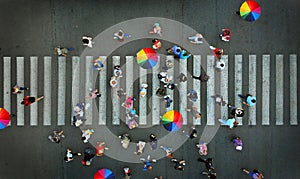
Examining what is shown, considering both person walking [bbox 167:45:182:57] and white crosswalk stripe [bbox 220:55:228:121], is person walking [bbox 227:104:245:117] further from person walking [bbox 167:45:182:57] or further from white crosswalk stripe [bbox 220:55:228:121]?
person walking [bbox 167:45:182:57]

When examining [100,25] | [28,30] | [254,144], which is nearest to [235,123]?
[254,144]

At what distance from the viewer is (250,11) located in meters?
11.7

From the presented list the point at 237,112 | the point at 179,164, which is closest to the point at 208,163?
the point at 179,164

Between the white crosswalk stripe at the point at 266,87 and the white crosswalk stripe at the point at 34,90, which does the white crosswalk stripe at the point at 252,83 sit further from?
the white crosswalk stripe at the point at 34,90

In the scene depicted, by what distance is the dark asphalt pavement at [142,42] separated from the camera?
12.0m

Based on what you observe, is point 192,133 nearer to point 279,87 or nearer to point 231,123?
point 231,123

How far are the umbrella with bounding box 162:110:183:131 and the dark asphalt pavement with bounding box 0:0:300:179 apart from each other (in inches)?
50.2

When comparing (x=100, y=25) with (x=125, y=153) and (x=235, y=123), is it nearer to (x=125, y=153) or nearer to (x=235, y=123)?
(x=125, y=153)

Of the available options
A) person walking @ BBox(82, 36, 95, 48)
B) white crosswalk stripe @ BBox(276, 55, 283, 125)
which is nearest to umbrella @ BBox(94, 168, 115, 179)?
person walking @ BBox(82, 36, 95, 48)

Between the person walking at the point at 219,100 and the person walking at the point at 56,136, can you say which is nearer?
the person walking at the point at 56,136

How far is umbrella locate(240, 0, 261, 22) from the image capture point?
463 inches

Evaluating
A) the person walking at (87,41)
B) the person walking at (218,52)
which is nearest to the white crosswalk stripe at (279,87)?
the person walking at (218,52)

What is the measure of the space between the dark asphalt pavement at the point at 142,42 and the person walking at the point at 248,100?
1.12 meters

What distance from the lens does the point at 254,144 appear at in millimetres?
12406
